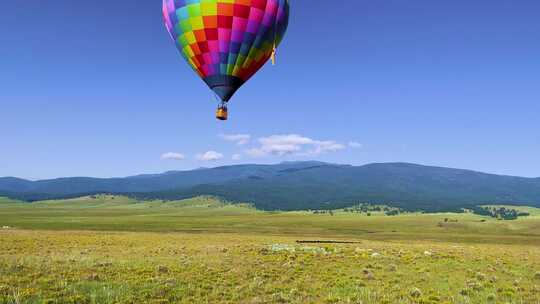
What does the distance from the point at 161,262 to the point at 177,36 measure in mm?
19128

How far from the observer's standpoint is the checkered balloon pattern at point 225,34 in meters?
33.3

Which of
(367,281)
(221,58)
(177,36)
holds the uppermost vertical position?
(177,36)

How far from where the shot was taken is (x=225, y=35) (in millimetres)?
33875

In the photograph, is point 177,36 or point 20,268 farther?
point 177,36

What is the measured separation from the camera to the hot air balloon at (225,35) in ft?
109

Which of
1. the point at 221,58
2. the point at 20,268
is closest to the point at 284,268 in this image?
the point at 20,268

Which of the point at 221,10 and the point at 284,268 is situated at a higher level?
the point at 221,10

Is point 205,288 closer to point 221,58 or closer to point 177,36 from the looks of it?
point 221,58

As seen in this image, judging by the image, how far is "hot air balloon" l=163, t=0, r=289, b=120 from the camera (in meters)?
33.3

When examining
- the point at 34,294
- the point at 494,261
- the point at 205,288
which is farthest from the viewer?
the point at 494,261

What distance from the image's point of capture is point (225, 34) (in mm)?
33844

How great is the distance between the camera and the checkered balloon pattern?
3334 centimetres

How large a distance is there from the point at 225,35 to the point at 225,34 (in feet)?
0.26

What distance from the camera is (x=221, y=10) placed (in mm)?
32969
